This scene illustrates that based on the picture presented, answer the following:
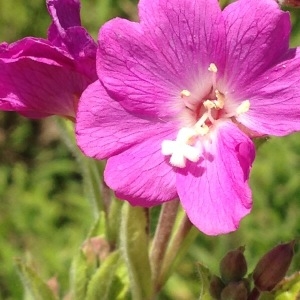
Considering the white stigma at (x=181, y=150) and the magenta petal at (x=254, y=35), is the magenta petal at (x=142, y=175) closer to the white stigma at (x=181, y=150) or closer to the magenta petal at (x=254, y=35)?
the white stigma at (x=181, y=150)

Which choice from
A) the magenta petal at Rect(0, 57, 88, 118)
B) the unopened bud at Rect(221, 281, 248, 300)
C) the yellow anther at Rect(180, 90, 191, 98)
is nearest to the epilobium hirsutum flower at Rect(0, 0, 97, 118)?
the magenta petal at Rect(0, 57, 88, 118)

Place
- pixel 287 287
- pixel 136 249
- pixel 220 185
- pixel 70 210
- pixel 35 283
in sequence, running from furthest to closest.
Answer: pixel 70 210 < pixel 35 283 < pixel 136 249 < pixel 287 287 < pixel 220 185

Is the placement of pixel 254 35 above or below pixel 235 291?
above

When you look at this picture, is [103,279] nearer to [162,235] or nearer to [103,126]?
[162,235]

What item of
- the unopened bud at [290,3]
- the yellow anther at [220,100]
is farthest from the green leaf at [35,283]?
the unopened bud at [290,3]

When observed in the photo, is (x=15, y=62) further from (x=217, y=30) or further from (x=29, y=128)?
(x=29, y=128)

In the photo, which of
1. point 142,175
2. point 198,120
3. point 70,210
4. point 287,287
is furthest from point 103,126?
point 70,210
